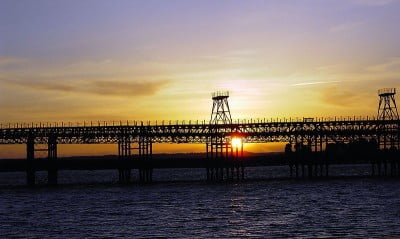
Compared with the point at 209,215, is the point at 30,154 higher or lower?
higher

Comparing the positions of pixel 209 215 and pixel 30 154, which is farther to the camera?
pixel 30 154

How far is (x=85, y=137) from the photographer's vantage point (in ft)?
321

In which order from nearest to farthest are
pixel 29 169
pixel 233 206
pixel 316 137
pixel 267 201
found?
pixel 233 206 < pixel 267 201 < pixel 29 169 < pixel 316 137

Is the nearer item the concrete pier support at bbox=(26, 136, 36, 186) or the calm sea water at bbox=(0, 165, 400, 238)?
the calm sea water at bbox=(0, 165, 400, 238)

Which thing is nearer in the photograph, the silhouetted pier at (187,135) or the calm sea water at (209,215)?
the calm sea water at (209,215)

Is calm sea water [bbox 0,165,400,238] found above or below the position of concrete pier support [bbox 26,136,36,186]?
below

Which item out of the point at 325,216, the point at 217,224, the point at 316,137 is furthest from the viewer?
the point at 316,137

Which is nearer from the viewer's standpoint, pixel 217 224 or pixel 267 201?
pixel 217 224

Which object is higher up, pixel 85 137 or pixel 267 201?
pixel 85 137

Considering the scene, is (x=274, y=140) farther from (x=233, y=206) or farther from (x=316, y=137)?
(x=233, y=206)

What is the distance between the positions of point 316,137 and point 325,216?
5575 centimetres

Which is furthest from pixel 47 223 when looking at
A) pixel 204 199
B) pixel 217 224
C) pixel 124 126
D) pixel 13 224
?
pixel 124 126

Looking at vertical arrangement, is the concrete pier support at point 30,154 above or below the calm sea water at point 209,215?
above

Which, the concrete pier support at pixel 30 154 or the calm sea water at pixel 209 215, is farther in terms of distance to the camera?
the concrete pier support at pixel 30 154
